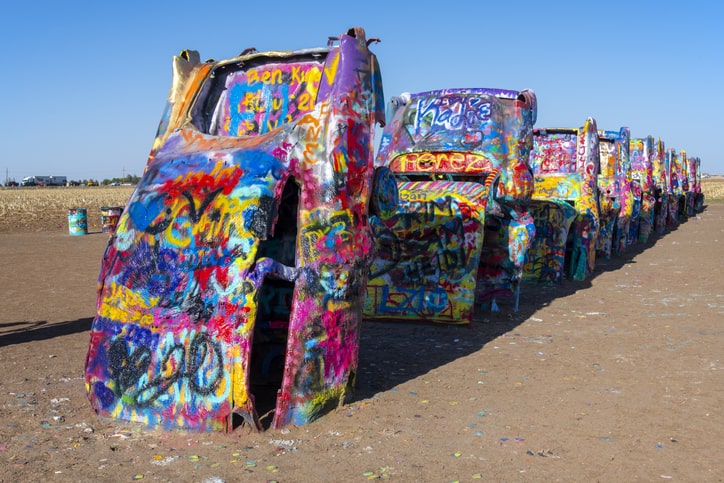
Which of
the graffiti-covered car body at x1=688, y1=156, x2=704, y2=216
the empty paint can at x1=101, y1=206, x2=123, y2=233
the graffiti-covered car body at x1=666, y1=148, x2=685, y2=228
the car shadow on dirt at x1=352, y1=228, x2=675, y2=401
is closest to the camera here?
the car shadow on dirt at x1=352, y1=228, x2=675, y2=401

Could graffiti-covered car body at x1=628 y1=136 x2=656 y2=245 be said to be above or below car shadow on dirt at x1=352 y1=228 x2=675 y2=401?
above

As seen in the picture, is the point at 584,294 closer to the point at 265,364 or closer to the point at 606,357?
the point at 606,357

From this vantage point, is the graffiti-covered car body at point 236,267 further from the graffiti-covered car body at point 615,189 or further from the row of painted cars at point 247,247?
the graffiti-covered car body at point 615,189

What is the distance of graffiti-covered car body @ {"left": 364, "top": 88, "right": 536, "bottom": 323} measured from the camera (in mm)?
8516

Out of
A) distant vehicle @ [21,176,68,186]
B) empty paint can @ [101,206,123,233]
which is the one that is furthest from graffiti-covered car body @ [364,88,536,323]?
distant vehicle @ [21,176,68,186]

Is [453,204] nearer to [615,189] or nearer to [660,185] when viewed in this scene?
[615,189]

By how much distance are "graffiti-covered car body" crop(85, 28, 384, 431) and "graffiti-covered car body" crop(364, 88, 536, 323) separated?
291 centimetres

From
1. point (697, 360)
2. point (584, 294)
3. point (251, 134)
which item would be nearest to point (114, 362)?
point (251, 134)

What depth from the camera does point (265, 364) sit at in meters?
6.31

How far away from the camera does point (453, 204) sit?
8508mm

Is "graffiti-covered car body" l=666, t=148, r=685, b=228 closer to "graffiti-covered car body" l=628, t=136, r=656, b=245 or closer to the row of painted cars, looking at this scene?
"graffiti-covered car body" l=628, t=136, r=656, b=245


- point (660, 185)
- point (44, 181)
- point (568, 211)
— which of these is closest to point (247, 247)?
point (568, 211)

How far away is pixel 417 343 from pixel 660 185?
18.9m

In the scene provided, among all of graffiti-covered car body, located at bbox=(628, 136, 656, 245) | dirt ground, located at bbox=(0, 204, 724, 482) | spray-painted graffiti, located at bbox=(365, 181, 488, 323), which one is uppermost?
graffiti-covered car body, located at bbox=(628, 136, 656, 245)
